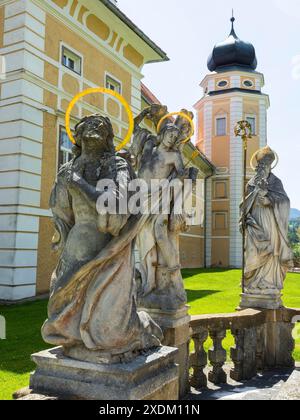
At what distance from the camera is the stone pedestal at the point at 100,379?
243cm

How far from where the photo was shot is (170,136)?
4.21 m

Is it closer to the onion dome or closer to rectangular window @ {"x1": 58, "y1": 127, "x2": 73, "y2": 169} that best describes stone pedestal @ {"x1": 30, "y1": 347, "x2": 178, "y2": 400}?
rectangular window @ {"x1": 58, "y1": 127, "x2": 73, "y2": 169}

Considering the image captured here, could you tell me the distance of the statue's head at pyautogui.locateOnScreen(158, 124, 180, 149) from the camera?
420 cm

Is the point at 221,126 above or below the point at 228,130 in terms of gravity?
above

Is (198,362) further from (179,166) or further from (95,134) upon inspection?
(95,134)

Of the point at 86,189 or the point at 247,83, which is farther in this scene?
the point at 247,83

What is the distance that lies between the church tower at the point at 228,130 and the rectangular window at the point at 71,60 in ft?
63.4

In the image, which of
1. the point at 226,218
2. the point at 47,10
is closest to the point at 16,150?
the point at 47,10

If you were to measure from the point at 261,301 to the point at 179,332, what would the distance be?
2.12 m

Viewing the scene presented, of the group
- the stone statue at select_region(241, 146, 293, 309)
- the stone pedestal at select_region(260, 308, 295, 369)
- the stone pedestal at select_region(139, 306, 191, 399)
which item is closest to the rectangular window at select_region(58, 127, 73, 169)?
the stone statue at select_region(241, 146, 293, 309)

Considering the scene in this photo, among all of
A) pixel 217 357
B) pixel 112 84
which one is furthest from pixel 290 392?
pixel 112 84

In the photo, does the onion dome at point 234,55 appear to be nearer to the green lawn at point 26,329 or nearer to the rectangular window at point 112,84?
the rectangular window at point 112,84

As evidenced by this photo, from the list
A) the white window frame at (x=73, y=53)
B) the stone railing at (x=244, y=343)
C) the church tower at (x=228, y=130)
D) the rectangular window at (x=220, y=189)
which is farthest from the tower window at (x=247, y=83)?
the stone railing at (x=244, y=343)

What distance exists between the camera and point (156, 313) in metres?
4.00
